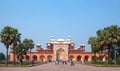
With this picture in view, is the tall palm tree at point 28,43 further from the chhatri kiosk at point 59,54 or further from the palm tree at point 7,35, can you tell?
the chhatri kiosk at point 59,54

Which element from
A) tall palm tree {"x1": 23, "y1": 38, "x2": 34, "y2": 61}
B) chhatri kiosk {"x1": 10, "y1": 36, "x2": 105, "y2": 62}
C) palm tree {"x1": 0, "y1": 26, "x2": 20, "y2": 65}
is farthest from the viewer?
chhatri kiosk {"x1": 10, "y1": 36, "x2": 105, "y2": 62}

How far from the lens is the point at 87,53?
117 metres

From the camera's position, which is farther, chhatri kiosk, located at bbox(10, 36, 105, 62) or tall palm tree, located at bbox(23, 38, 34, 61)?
chhatri kiosk, located at bbox(10, 36, 105, 62)

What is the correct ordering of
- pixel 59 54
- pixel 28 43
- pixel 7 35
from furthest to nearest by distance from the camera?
1. pixel 59 54
2. pixel 28 43
3. pixel 7 35

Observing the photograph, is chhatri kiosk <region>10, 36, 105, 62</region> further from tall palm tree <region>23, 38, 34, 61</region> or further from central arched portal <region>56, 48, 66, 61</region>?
tall palm tree <region>23, 38, 34, 61</region>

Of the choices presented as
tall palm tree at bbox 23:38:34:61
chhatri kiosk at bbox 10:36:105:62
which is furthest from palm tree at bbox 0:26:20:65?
chhatri kiosk at bbox 10:36:105:62

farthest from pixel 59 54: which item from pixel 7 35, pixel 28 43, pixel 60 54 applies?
pixel 7 35

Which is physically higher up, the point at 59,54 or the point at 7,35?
the point at 7,35

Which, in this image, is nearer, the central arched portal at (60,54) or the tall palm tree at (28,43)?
the tall palm tree at (28,43)

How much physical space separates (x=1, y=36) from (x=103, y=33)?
72.8ft

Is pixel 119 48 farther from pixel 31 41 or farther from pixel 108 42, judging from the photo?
pixel 31 41

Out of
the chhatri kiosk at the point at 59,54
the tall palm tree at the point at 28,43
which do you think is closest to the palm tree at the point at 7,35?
the tall palm tree at the point at 28,43

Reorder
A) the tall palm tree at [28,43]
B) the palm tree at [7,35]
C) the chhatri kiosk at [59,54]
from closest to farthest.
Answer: the palm tree at [7,35], the tall palm tree at [28,43], the chhatri kiosk at [59,54]

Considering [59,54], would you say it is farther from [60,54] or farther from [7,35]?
[7,35]
